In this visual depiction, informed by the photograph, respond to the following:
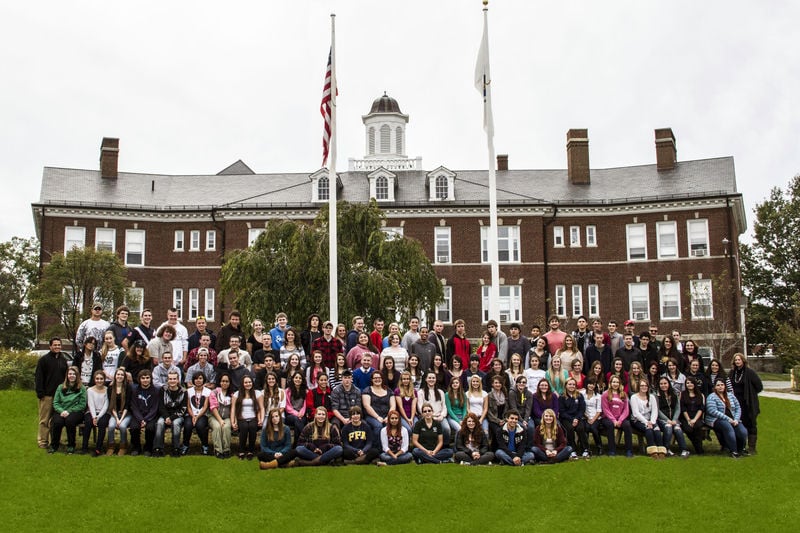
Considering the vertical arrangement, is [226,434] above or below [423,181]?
below

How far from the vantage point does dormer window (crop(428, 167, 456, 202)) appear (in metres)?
45.7

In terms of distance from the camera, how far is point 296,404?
618 inches

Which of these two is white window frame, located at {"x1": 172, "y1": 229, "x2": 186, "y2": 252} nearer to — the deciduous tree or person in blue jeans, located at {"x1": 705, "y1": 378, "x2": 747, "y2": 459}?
the deciduous tree

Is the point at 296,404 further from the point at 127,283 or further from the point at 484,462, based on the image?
the point at 127,283

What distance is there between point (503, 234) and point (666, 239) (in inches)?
315

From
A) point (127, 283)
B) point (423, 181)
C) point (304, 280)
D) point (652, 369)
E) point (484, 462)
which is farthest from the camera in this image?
point (423, 181)

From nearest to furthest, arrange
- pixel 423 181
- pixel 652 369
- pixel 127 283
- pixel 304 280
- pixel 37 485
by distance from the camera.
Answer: pixel 37 485 < pixel 652 369 < pixel 304 280 < pixel 127 283 < pixel 423 181

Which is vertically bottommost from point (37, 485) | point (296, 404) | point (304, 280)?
point (37, 485)

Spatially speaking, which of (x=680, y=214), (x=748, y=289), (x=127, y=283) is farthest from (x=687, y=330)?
(x=127, y=283)

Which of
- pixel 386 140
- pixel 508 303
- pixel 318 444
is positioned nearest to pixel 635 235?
pixel 508 303

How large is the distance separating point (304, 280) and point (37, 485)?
58.3ft

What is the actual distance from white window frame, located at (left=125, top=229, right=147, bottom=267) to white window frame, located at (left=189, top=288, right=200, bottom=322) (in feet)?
9.59

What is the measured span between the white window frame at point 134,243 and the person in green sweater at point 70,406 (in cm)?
3092

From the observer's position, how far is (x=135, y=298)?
138 ft
